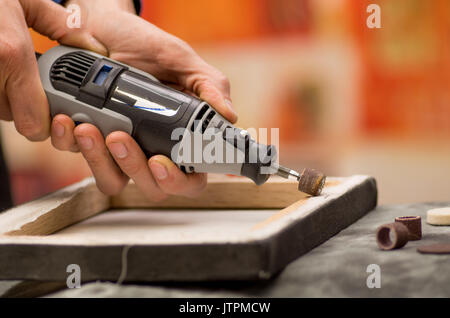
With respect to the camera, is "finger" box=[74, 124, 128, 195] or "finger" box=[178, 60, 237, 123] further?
"finger" box=[178, 60, 237, 123]

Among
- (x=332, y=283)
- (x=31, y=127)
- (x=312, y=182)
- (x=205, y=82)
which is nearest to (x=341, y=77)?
(x=205, y=82)

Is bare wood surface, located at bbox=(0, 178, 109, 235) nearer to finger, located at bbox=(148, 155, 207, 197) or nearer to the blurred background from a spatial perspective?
finger, located at bbox=(148, 155, 207, 197)

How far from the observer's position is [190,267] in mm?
655

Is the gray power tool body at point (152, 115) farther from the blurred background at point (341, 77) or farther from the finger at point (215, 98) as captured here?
the blurred background at point (341, 77)

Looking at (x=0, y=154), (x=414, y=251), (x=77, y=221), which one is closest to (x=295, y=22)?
(x=0, y=154)

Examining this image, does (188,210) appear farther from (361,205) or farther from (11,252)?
(11,252)

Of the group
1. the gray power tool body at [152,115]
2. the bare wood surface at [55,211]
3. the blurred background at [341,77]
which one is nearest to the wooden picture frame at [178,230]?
the bare wood surface at [55,211]

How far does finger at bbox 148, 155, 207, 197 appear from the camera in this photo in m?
0.99

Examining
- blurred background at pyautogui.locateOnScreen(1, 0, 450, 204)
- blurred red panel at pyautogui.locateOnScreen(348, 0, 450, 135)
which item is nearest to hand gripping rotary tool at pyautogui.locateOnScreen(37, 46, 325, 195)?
blurred background at pyautogui.locateOnScreen(1, 0, 450, 204)

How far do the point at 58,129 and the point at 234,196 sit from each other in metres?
0.38

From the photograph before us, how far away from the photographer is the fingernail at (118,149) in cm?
99

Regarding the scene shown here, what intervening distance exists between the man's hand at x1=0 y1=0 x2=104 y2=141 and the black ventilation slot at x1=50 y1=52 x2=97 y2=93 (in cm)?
3

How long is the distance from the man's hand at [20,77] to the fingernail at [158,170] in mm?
219

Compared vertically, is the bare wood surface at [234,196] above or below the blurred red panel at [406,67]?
below
